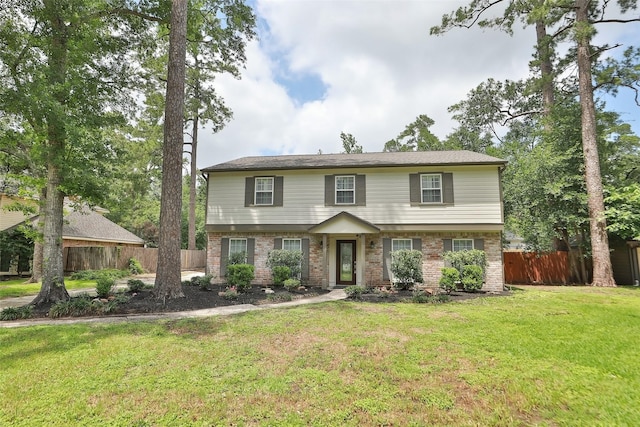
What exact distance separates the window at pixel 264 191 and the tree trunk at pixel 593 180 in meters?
13.7

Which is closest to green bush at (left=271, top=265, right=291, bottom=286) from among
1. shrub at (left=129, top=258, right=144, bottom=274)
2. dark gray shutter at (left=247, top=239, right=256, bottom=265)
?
dark gray shutter at (left=247, top=239, right=256, bottom=265)

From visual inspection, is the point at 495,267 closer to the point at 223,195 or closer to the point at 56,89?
the point at 223,195

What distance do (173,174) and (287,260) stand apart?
5270mm

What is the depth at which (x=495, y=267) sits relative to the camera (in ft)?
39.9

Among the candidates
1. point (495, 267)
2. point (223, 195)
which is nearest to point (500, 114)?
point (495, 267)

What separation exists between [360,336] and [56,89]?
9645 mm

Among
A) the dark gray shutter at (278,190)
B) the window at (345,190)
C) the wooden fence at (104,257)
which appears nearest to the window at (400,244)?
the window at (345,190)

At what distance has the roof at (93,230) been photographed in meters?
20.0

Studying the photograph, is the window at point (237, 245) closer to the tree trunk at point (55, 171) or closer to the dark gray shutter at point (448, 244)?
the tree trunk at point (55, 171)

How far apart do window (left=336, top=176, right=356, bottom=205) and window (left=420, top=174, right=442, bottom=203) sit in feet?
9.07

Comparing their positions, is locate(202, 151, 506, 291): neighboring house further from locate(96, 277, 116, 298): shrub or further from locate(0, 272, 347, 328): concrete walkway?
locate(96, 277, 116, 298): shrub

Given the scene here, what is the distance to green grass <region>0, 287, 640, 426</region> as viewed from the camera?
3.31m

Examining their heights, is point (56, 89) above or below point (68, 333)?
above

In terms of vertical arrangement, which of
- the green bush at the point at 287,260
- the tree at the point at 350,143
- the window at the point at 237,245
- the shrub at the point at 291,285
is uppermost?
the tree at the point at 350,143
